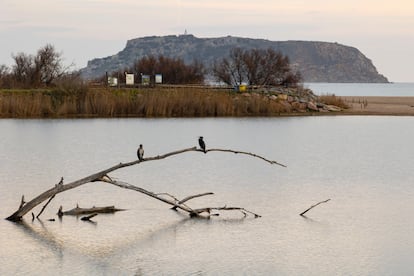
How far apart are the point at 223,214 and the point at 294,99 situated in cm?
3991

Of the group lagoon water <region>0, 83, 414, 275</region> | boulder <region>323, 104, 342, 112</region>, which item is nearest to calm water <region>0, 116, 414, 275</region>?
lagoon water <region>0, 83, 414, 275</region>

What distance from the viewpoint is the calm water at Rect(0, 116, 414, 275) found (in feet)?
45.3

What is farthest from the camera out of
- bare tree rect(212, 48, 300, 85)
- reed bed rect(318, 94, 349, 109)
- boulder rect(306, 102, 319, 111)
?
reed bed rect(318, 94, 349, 109)

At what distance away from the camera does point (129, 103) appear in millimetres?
50844

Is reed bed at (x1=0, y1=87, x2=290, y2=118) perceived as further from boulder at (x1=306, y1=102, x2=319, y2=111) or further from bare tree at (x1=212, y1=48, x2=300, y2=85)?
Answer: bare tree at (x1=212, y1=48, x2=300, y2=85)

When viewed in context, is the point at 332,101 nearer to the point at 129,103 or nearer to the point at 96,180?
the point at 129,103

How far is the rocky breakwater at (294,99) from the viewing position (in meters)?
55.3

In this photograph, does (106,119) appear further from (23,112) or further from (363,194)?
(363,194)

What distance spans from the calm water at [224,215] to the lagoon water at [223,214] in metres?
0.03

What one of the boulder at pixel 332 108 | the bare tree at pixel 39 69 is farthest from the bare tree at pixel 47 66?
the boulder at pixel 332 108

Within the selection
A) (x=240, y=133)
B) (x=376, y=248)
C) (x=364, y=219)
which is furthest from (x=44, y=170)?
(x=240, y=133)

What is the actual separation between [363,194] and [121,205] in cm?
590

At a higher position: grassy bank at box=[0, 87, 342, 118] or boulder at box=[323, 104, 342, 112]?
grassy bank at box=[0, 87, 342, 118]

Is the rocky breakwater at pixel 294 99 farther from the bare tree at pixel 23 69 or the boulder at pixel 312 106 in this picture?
the bare tree at pixel 23 69
